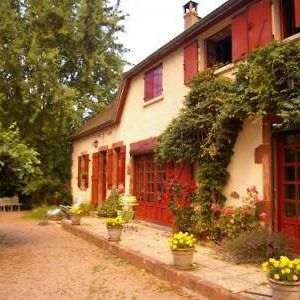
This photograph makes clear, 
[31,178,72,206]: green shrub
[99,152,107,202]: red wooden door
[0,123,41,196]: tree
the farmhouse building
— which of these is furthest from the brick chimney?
[31,178,72,206]: green shrub

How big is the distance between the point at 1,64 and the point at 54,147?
480 centimetres

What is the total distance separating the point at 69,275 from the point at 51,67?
15.1 m

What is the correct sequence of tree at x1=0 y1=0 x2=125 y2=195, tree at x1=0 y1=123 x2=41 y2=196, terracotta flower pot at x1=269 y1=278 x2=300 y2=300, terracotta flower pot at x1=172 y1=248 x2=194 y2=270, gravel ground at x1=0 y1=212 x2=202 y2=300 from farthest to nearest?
tree at x1=0 y1=0 x2=125 y2=195 → tree at x1=0 y1=123 x2=41 y2=196 → terracotta flower pot at x1=172 y1=248 x2=194 y2=270 → gravel ground at x1=0 y1=212 x2=202 y2=300 → terracotta flower pot at x1=269 y1=278 x2=300 y2=300

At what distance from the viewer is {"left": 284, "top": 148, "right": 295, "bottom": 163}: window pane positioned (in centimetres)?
759

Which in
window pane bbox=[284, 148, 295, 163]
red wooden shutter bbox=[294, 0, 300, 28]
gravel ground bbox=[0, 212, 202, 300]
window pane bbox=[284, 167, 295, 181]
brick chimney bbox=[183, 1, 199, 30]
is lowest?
gravel ground bbox=[0, 212, 202, 300]

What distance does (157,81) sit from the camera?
41.3ft

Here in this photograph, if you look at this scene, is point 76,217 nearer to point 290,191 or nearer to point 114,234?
point 114,234

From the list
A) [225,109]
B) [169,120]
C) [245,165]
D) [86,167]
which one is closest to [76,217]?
[169,120]

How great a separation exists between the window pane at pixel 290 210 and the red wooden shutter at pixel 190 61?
4211mm

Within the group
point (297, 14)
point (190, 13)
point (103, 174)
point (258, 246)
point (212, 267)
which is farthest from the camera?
point (103, 174)

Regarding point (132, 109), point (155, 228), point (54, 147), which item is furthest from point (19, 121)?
point (155, 228)

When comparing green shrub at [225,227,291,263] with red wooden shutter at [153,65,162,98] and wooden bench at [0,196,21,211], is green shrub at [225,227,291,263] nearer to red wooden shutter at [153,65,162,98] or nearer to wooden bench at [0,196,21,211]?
red wooden shutter at [153,65,162,98]

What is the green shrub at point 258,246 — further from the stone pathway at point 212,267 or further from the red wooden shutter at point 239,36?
the red wooden shutter at point 239,36

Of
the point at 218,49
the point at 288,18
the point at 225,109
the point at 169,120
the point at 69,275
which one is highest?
the point at 218,49
